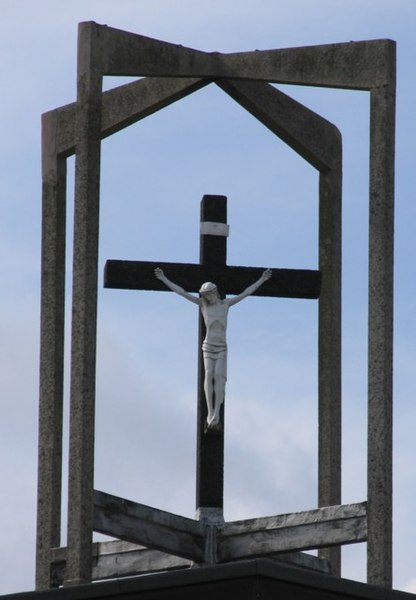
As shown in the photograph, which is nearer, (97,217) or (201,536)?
(97,217)

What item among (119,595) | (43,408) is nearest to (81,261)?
(43,408)

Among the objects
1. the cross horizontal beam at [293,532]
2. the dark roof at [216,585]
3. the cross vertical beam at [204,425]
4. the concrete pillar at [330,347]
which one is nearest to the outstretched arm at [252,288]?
the cross vertical beam at [204,425]

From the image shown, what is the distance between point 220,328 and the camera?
2347 centimetres

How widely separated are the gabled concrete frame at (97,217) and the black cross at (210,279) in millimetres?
416

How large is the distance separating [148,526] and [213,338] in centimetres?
222

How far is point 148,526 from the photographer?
22156 mm

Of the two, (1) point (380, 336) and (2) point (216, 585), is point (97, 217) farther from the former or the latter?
(2) point (216, 585)

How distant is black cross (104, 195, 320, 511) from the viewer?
2331cm

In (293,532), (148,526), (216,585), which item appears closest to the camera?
(216,585)

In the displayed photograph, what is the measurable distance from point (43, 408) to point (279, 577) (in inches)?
258

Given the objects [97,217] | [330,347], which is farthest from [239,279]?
[97,217]

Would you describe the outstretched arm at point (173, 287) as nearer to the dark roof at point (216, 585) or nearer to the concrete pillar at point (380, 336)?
the concrete pillar at point (380, 336)

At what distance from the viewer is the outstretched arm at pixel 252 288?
23.6m

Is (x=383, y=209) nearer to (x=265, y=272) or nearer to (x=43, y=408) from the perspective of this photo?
(x=265, y=272)
